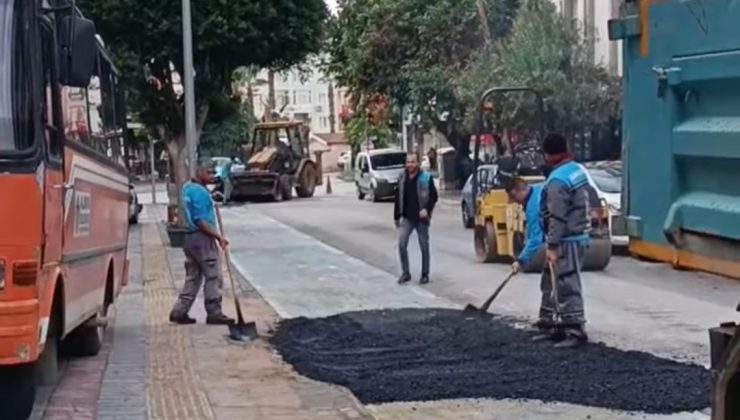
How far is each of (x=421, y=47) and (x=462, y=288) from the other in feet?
89.9

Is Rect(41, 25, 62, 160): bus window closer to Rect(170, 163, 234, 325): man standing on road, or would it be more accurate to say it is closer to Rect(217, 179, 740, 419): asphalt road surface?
Rect(217, 179, 740, 419): asphalt road surface

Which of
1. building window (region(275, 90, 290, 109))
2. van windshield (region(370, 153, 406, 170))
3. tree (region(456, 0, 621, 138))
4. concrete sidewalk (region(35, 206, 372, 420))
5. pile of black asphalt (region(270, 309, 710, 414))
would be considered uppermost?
building window (region(275, 90, 290, 109))

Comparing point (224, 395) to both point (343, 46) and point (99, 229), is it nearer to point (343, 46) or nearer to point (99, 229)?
point (99, 229)

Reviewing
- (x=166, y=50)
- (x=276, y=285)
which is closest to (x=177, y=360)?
(x=276, y=285)

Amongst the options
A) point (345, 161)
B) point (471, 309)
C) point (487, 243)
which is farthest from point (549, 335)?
point (345, 161)

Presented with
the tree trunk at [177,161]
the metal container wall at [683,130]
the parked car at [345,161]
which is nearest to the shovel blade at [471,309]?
the metal container wall at [683,130]

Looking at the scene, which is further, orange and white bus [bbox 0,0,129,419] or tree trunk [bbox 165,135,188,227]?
tree trunk [bbox 165,135,188,227]

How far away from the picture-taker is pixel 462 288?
58.5ft

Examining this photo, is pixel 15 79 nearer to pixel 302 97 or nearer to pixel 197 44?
pixel 197 44

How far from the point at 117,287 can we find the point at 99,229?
7.95 ft

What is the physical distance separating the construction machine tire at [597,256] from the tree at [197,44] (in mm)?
11772

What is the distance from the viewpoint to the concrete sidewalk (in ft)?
31.8

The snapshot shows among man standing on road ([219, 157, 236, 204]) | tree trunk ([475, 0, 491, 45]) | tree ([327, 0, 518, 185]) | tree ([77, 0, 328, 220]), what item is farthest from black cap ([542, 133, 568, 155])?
man standing on road ([219, 157, 236, 204])

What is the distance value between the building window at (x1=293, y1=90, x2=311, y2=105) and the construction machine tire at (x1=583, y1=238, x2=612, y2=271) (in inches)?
A: 4778
